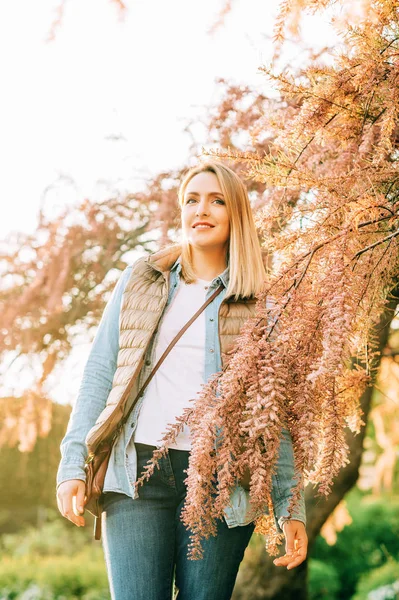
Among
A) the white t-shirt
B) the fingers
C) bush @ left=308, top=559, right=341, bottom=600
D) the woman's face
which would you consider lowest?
bush @ left=308, top=559, right=341, bottom=600

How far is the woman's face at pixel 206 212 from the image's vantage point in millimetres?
2045

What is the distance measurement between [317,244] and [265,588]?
345 centimetres

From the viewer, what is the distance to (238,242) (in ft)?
6.73

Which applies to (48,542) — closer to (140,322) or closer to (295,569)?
(295,569)

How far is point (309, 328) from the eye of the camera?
126cm

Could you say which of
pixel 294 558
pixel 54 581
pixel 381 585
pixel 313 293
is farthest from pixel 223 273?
pixel 381 585

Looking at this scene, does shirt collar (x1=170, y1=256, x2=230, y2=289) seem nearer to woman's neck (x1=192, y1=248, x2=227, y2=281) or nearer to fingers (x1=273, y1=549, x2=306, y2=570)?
woman's neck (x1=192, y1=248, x2=227, y2=281)

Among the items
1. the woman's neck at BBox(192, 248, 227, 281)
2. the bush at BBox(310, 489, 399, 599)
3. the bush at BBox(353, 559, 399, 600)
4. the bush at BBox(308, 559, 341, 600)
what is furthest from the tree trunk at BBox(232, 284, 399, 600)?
the bush at BBox(310, 489, 399, 599)

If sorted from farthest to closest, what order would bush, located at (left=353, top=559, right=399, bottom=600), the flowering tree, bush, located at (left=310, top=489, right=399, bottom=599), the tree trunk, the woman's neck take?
bush, located at (left=310, top=489, right=399, bottom=599)
bush, located at (left=353, top=559, right=399, bottom=600)
the tree trunk
the woman's neck
the flowering tree

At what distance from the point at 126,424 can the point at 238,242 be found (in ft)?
2.13

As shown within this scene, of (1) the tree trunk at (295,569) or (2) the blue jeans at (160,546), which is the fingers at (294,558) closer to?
(2) the blue jeans at (160,546)

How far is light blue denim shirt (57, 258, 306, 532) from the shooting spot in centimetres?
174

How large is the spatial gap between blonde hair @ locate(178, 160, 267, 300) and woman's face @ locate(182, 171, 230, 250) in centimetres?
2

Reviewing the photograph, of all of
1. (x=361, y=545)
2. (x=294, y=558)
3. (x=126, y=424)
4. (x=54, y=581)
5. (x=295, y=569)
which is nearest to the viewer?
(x=294, y=558)
